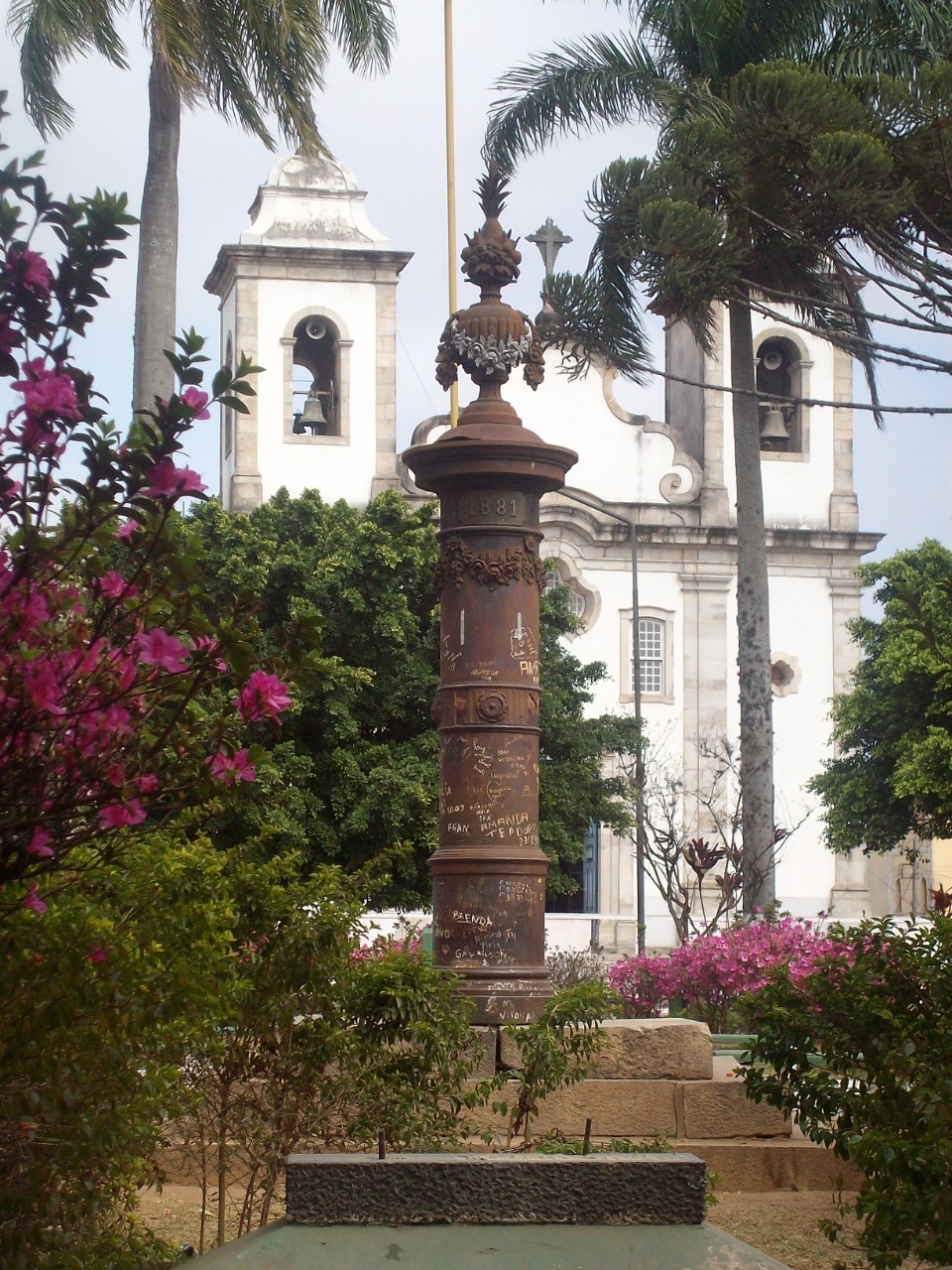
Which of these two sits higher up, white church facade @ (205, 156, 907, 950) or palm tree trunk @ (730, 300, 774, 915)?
white church facade @ (205, 156, 907, 950)

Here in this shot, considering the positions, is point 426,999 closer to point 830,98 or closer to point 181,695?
point 181,695

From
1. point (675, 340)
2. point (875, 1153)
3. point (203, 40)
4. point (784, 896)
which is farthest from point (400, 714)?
point (875, 1153)

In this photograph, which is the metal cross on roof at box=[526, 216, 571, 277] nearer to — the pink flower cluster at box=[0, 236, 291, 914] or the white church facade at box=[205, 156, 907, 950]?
the white church facade at box=[205, 156, 907, 950]

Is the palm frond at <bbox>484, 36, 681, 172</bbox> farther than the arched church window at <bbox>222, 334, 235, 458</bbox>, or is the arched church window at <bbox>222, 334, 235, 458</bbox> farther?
the arched church window at <bbox>222, 334, 235, 458</bbox>

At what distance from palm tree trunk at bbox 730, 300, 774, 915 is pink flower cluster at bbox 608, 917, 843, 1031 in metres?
6.66

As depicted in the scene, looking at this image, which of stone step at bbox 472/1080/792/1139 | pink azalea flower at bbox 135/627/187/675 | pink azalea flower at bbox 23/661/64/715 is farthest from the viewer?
stone step at bbox 472/1080/792/1139

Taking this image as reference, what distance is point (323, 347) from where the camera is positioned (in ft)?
122

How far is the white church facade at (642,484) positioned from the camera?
36.5 meters

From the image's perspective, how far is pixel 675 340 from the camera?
4097cm

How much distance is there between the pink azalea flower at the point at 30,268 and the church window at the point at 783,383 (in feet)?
111

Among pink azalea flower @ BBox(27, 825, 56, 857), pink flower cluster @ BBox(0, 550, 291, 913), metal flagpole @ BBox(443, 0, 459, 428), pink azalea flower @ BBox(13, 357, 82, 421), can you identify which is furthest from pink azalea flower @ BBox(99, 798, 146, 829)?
metal flagpole @ BBox(443, 0, 459, 428)

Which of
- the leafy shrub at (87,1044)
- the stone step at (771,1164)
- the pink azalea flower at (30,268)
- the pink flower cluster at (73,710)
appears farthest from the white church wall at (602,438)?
the pink azalea flower at (30,268)

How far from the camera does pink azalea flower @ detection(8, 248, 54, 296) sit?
414cm

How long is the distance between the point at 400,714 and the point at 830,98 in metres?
15.4
